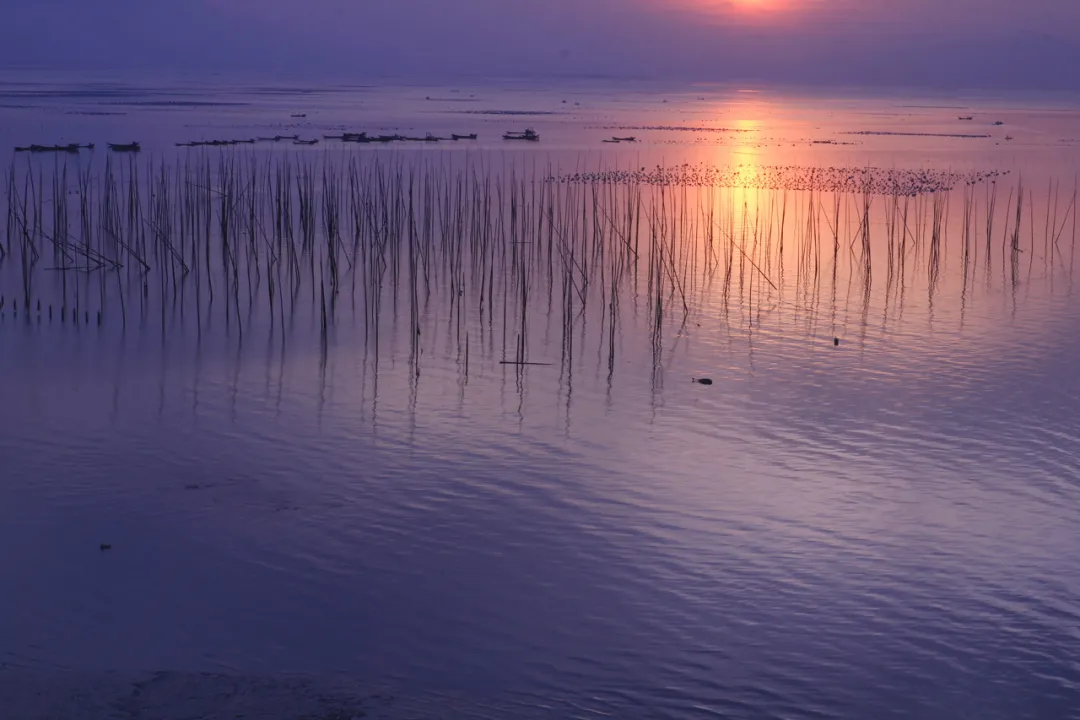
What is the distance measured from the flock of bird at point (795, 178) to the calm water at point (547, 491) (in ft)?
13.0

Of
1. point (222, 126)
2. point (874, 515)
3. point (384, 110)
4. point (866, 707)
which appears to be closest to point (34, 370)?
point (874, 515)

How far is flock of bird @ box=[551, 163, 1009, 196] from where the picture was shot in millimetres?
12750

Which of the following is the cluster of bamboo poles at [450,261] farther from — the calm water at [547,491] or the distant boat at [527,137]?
the distant boat at [527,137]

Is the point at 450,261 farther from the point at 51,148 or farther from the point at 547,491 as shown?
the point at 51,148

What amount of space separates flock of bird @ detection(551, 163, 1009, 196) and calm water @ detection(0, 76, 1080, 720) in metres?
3.95

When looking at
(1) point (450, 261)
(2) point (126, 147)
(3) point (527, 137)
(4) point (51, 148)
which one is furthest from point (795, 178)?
(4) point (51, 148)

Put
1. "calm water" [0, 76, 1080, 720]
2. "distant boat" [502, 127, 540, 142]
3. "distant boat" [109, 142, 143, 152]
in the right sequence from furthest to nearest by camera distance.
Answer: "distant boat" [502, 127, 540, 142]
"distant boat" [109, 142, 143, 152]
"calm water" [0, 76, 1080, 720]

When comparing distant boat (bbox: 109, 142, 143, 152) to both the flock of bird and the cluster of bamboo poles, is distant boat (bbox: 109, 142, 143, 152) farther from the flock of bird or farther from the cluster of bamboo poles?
the flock of bird

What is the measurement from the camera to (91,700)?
2633mm

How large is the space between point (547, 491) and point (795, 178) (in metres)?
10.3

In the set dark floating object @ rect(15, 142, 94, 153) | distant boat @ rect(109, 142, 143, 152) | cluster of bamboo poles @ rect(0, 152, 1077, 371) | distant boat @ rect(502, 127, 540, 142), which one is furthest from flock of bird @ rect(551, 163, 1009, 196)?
dark floating object @ rect(15, 142, 94, 153)

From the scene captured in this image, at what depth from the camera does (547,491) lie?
4152 millimetres

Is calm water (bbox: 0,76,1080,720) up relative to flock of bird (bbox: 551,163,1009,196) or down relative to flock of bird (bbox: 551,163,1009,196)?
down

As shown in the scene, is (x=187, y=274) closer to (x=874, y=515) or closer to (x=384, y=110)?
(x=874, y=515)
